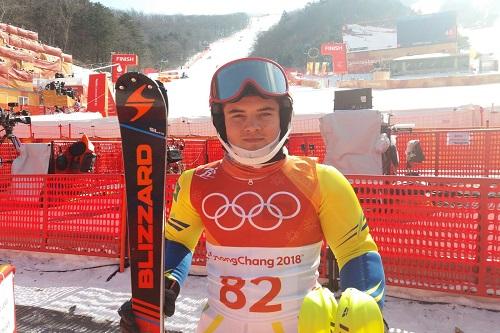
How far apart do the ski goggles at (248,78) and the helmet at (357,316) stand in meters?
0.95

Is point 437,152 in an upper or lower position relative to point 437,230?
Answer: upper

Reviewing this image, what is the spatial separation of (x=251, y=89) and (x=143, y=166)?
2.17 ft

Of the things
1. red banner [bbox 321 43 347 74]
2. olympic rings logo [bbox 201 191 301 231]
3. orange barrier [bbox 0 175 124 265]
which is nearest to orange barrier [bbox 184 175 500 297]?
olympic rings logo [bbox 201 191 301 231]

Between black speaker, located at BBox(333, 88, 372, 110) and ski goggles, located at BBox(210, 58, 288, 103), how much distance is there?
5674 mm

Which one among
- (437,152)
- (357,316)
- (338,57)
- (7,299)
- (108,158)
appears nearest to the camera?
(357,316)

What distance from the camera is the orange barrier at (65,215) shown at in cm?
548

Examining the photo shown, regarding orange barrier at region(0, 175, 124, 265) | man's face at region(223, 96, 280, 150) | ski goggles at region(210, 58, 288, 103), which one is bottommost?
orange barrier at region(0, 175, 124, 265)

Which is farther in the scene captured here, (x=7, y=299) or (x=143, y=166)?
(x=7, y=299)

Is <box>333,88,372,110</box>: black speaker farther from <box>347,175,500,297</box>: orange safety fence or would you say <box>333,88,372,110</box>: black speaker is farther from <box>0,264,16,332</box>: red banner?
<box>0,264,16,332</box>: red banner

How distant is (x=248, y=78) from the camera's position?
6.40 ft

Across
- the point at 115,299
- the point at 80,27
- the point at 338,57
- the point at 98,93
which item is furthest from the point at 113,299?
the point at 80,27

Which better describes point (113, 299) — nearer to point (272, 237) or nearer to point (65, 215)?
point (65, 215)

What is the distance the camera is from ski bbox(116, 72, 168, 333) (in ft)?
6.97

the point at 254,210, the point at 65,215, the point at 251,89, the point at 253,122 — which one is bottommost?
the point at 65,215
